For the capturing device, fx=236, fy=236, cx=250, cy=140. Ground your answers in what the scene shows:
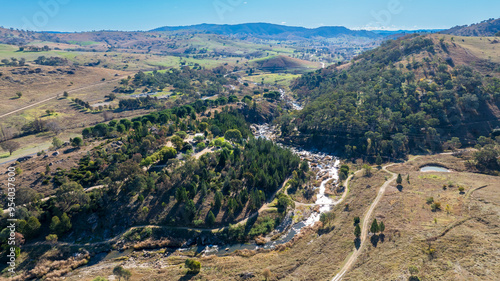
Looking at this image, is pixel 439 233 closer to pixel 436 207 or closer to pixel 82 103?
pixel 436 207

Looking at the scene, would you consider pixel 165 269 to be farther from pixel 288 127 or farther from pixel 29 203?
pixel 288 127

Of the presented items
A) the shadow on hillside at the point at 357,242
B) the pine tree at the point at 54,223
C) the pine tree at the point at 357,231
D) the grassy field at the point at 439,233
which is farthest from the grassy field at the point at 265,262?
the pine tree at the point at 54,223

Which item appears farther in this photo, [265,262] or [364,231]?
[364,231]

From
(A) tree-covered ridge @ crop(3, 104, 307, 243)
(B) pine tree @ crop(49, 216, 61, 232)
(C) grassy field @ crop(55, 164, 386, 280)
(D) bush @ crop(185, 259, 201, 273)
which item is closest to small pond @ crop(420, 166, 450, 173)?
(A) tree-covered ridge @ crop(3, 104, 307, 243)

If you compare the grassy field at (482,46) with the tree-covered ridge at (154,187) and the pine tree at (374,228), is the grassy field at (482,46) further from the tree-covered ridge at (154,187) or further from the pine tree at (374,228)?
the pine tree at (374,228)

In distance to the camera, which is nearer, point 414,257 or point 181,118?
point 414,257

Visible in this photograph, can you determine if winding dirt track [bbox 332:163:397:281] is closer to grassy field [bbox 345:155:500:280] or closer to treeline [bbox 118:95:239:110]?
grassy field [bbox 345:155:500:280]

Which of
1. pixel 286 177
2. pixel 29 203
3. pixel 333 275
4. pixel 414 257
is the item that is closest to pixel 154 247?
pixel 29 203

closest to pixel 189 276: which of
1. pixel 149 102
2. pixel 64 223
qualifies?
pixel 64 223
